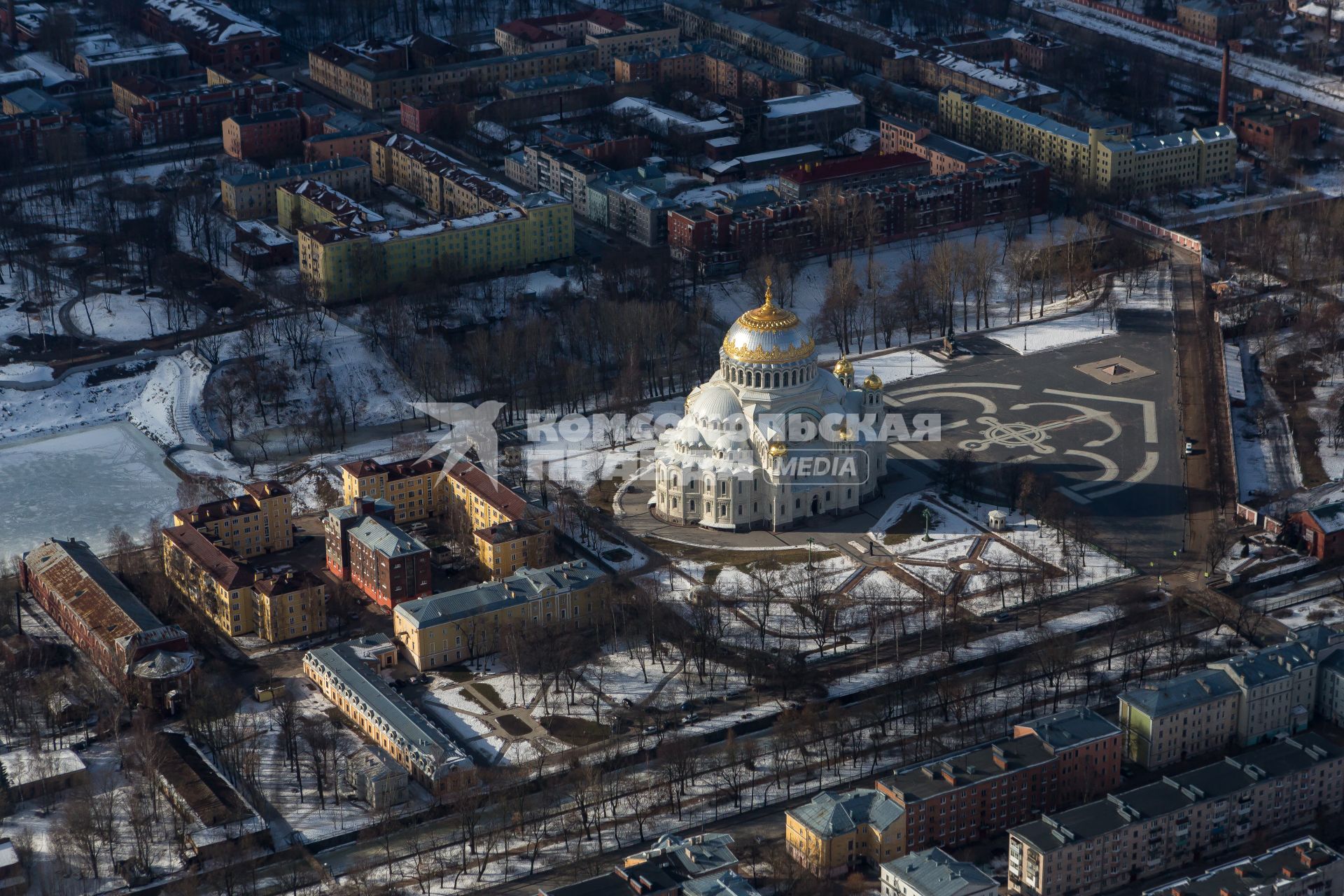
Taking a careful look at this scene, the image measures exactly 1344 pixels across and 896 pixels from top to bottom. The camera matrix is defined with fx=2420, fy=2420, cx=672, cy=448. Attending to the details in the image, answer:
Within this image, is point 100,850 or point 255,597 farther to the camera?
point 255,597

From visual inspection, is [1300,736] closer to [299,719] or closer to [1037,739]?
[1037,739]

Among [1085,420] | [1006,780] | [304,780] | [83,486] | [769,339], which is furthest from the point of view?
[1085,420]

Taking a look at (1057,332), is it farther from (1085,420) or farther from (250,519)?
(250,519)

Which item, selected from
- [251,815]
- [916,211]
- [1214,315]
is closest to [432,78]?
[916,211]

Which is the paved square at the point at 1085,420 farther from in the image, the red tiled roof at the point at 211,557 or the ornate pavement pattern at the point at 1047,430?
the red tiled roof at the point at 211,557

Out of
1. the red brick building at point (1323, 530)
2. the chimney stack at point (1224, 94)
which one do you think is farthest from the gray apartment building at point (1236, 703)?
the chimney stack at point (1224, 94)

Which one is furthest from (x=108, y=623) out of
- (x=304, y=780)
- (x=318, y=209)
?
(x=318, y=209)

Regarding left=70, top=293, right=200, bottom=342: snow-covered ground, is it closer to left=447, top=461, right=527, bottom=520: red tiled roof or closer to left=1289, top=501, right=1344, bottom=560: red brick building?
left=447, top=461, right=527, bottom=520: red tiled roof

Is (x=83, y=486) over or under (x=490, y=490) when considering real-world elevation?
under
